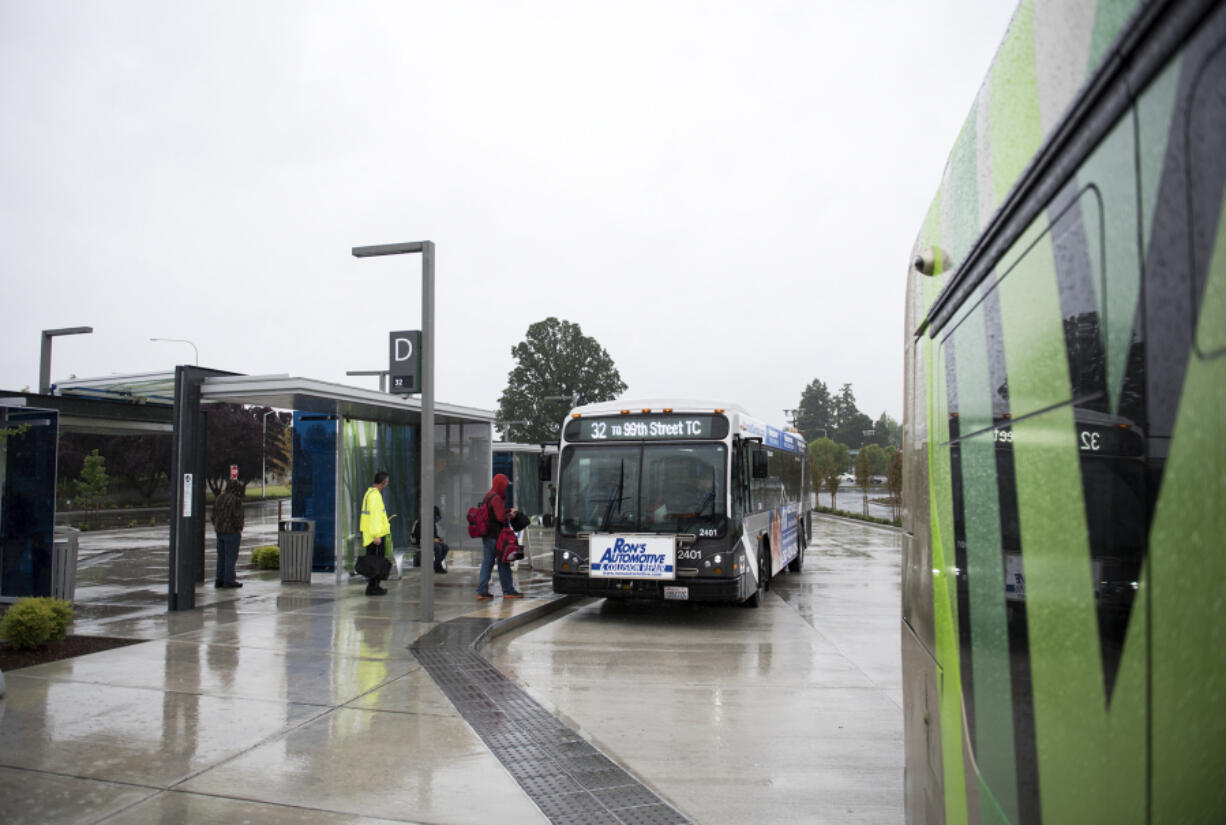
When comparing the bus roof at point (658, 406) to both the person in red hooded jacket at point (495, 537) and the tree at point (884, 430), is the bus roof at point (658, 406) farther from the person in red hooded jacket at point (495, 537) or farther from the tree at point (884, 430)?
the tree at point (884, 430)

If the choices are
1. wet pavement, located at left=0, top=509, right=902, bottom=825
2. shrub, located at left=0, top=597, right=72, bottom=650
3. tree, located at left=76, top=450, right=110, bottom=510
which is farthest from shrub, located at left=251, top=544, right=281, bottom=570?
tree, located at left=76, top=450, right=110, bottom=510

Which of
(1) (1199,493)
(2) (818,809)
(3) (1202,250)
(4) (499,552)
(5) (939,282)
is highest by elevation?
(5) (939,282)

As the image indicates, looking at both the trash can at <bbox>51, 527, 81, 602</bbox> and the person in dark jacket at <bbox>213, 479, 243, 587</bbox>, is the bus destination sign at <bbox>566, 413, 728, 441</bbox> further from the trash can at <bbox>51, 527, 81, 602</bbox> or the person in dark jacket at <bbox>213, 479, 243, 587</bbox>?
the trash can at <bbox>51, 527, 81, 602</bbox>

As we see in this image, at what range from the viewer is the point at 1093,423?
150 cm

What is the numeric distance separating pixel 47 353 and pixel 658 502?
38.5 feet

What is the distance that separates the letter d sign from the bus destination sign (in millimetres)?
2128

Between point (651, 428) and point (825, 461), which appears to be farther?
point (825, 461)

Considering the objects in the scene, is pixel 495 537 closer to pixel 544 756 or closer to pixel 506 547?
pixel 506 547

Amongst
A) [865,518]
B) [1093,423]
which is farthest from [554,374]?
[1093,423]

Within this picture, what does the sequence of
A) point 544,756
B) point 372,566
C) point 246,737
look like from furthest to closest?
point 372,566 < point 246,737 < point 544,756

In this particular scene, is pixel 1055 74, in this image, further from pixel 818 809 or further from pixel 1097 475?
pixel 818 809

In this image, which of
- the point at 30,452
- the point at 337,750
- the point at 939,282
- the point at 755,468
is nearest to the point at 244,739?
the point at 337,750

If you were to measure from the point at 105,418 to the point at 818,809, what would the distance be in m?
12.3

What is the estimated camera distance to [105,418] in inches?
519
